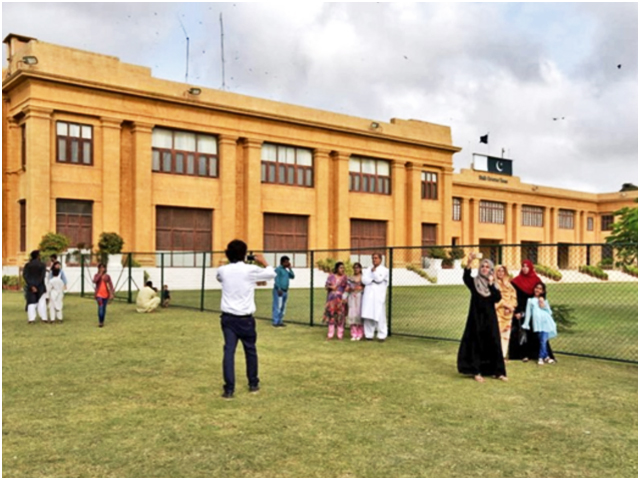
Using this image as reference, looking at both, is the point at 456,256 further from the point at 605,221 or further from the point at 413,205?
the point at 605,221

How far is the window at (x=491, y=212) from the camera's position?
56.7 m

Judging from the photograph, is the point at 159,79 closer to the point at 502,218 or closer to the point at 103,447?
the point at 103,447

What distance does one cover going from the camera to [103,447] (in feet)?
17.8

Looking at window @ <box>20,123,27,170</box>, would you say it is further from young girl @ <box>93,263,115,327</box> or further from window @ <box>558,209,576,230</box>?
window @ <box>558,209,576,230</box>

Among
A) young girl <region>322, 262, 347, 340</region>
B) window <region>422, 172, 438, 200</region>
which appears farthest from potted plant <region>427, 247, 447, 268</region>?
young girl <region>322, 262, 347, 340</region>

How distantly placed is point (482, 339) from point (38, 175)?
86.7 ft

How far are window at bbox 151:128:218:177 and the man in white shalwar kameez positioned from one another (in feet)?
78.8

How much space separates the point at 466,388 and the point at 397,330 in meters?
6.22

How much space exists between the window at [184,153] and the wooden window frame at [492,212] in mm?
29419

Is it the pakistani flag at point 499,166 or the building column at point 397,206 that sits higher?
the pakistani flag at point 499,166

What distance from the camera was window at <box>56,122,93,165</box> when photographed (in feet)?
100.0

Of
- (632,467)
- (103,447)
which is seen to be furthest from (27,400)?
(632,467)

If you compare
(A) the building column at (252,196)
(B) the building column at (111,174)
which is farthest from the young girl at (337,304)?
(A) the building column at (252,196)

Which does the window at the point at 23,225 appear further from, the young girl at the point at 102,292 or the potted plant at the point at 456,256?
the potted plant at the point at 456,256
